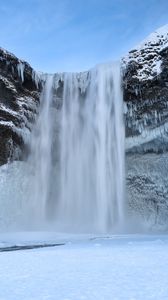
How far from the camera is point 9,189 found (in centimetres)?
1778

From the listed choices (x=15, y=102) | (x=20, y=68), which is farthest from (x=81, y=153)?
(x=20, y=68)

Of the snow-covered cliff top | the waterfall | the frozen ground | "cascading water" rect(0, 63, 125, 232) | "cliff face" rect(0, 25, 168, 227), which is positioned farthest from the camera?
the waterfall

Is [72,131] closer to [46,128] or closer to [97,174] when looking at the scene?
[46,128]

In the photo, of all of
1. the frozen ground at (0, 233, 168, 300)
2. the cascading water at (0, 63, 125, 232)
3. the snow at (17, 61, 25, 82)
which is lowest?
the frozen ground at (0, 233, 168, 300)

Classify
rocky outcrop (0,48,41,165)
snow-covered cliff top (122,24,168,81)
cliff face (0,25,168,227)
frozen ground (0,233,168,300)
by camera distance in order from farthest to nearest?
rocky outcrop (0,48,41,165), cliff face (0,25,168,227), snow-covered cliff top (122,24,168,81), frozen ground (0,233,168,300)

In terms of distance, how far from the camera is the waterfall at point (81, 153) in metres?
18.0

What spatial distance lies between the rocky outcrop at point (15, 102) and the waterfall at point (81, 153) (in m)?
0.70

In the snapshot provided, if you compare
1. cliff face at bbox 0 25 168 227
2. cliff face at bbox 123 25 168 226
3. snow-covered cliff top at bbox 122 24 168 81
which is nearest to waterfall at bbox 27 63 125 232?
cliff face at bbox 0 25 168 227

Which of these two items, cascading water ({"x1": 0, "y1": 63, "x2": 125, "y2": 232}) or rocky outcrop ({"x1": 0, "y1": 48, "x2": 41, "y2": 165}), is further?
cascading water ({"x1": 0, "y1": 63, "x2": 125, "y2": 232})

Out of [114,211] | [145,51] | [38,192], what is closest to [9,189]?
[38,192]

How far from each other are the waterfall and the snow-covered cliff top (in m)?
1.11

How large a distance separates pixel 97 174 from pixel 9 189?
4420mm

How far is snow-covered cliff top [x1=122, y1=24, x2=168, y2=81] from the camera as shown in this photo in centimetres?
1697

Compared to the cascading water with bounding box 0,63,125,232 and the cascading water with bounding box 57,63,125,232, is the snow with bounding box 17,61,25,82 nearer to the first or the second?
the cascading water with bounding box 0,63,125,232
